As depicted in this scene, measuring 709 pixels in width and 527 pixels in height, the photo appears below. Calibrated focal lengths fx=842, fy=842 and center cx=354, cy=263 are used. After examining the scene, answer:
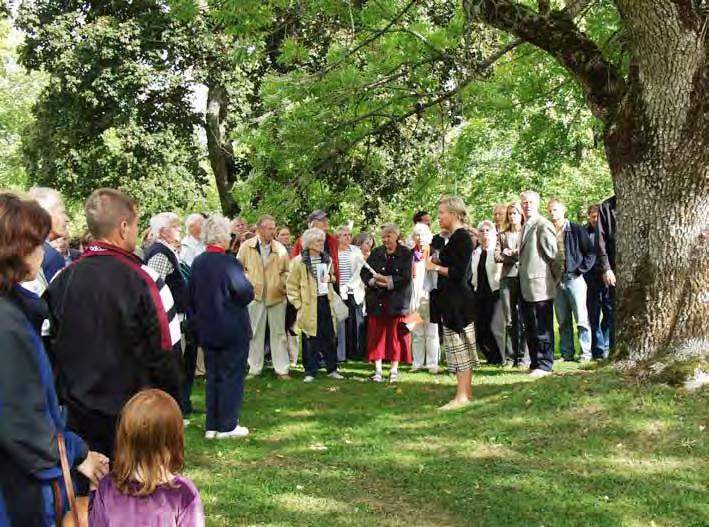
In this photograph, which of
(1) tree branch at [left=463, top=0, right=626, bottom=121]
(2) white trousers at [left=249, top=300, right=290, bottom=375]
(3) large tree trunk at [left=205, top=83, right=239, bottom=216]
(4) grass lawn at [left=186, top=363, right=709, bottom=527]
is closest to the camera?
Answer: (4) grass lawn at [left=186, top=363, right=709, bottom=527]

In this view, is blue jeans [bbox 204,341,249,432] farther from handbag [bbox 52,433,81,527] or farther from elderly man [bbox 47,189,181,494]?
handbag [bbox 52,433,81,527]

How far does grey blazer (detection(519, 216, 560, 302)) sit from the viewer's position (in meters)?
10.7

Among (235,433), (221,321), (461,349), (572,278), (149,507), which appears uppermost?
(572,278)

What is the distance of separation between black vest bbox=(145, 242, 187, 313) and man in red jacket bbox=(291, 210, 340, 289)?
3.36 meters

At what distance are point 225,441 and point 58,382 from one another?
3.83 m

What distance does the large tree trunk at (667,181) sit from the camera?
7.61 m

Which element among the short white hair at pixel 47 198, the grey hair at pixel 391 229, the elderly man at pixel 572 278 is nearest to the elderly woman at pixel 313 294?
the grey hair at pixel 391 229

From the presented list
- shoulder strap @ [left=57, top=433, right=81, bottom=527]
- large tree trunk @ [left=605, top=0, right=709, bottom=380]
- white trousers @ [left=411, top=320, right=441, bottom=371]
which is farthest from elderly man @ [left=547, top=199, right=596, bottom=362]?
shoulder strap @ [left=57, top=433, right=81, bottom=527]

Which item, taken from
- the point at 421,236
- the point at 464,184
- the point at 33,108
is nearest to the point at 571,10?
the point at 421,236

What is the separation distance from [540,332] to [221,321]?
463 centimetres

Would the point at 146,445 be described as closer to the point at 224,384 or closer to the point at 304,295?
the point at 224,384

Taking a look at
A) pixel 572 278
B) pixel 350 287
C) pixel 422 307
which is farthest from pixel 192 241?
pixel 572 278

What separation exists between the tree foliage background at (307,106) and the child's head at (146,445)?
717 cm

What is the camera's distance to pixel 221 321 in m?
7.89
